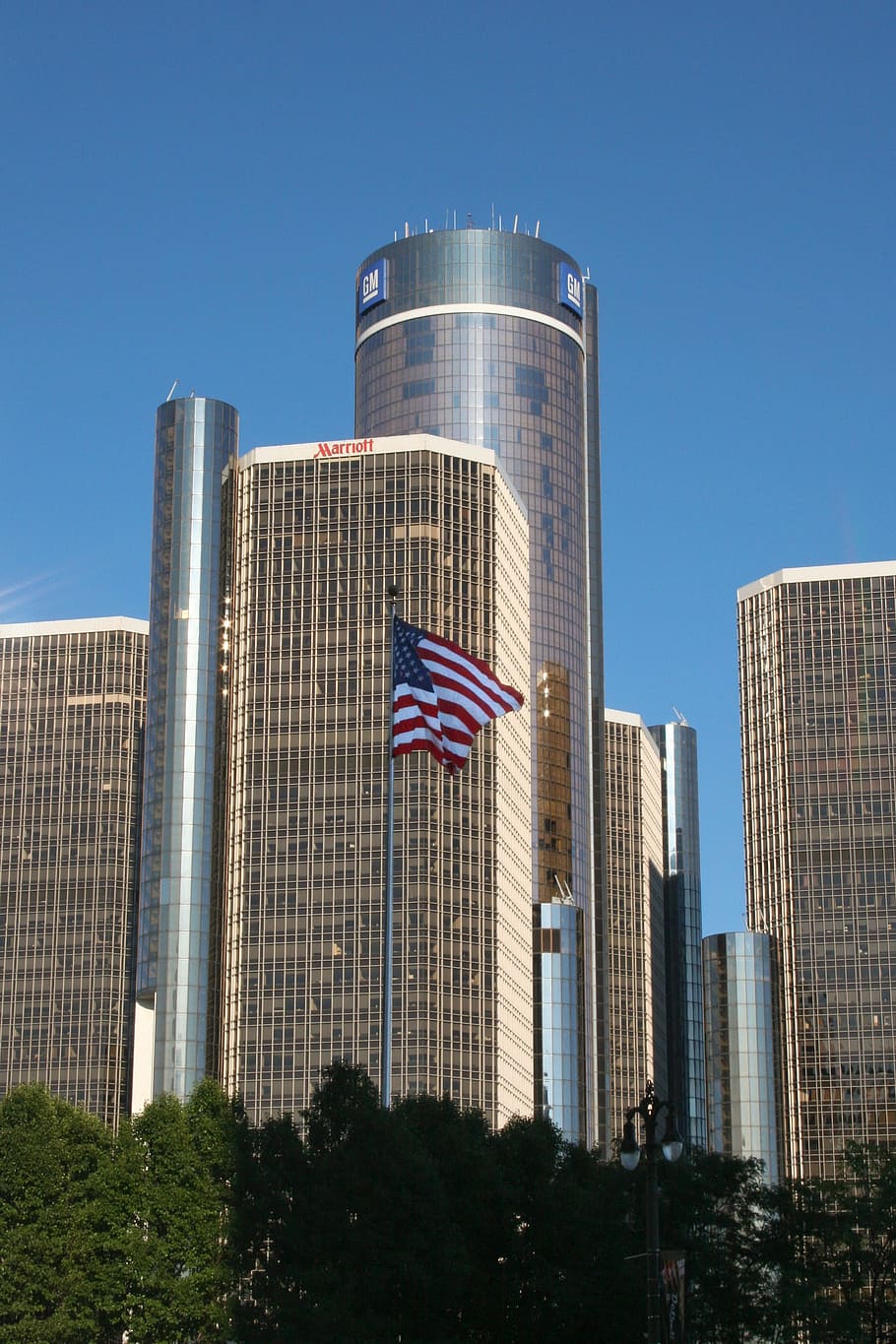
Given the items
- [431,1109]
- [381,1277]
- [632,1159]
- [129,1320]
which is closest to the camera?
[632,1159]

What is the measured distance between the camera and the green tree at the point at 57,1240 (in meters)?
141

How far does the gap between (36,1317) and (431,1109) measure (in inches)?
1331

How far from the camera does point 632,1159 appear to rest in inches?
2835

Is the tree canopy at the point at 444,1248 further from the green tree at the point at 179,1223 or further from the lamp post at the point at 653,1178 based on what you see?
the lamp post at the point at 653,1178

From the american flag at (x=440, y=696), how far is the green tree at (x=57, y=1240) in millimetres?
54528

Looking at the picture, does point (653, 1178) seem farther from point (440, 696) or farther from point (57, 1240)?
point (57, 1240)

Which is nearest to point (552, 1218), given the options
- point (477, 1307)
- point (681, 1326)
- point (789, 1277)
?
point (477, 1307)

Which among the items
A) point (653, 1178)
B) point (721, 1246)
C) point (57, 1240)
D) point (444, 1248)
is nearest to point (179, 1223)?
point (57, 1240)

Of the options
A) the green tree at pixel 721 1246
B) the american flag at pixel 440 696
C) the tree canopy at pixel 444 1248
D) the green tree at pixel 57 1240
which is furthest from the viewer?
the green tree at pixel 57 1240

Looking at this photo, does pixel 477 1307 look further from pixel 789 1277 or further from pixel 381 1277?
pixel 789 1277

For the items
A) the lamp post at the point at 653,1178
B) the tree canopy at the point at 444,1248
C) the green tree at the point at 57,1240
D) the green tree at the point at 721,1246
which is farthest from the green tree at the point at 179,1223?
the lamp post at the point at 653,1178

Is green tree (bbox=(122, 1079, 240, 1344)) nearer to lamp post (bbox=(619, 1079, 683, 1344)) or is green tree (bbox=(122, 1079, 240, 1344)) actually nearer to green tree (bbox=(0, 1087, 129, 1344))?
green tree (bbox=(0, 1087, 129, 1344))

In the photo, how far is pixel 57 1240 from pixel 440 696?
58131mm

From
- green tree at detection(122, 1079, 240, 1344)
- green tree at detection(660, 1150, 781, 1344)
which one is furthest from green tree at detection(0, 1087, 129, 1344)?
green tree at detection(660, 1150, 781, 1344)
